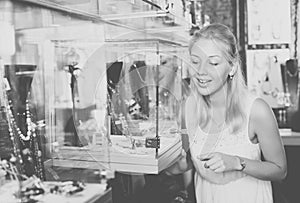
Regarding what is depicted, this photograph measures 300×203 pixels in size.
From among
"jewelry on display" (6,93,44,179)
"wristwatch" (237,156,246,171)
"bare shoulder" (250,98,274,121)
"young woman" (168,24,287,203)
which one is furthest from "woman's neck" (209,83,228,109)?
"jewelry on display" (6,93,44,179)

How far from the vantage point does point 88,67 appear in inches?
48.0

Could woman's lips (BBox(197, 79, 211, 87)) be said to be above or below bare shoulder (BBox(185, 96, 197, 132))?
above

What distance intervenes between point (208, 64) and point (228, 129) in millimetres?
211

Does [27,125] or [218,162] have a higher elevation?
[27,125]

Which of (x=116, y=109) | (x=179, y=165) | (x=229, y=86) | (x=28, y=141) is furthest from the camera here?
(x=179, y=165)

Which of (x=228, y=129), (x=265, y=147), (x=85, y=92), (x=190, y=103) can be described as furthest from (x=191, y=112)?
(x=85, y=92)

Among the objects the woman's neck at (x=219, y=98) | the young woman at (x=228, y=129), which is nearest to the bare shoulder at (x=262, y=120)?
the young woman at (x=228, y=129)

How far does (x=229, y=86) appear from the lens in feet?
4.43

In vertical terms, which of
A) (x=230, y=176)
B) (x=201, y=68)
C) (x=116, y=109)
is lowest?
(x=230, y=176)

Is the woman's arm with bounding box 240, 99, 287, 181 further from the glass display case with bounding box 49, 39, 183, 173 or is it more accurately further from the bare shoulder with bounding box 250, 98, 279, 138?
the glass display case with bounding box 49, 39, 183, 173

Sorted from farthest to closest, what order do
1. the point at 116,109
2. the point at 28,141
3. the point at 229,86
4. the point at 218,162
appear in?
the point at 229,86 → the point at 116,109 → the point at 218,162 → the point at 28,141

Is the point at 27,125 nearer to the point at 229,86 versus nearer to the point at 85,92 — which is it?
the point at 85,92

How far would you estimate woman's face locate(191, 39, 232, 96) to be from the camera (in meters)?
Answer: 1.25

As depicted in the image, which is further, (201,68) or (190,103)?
(190,103)
